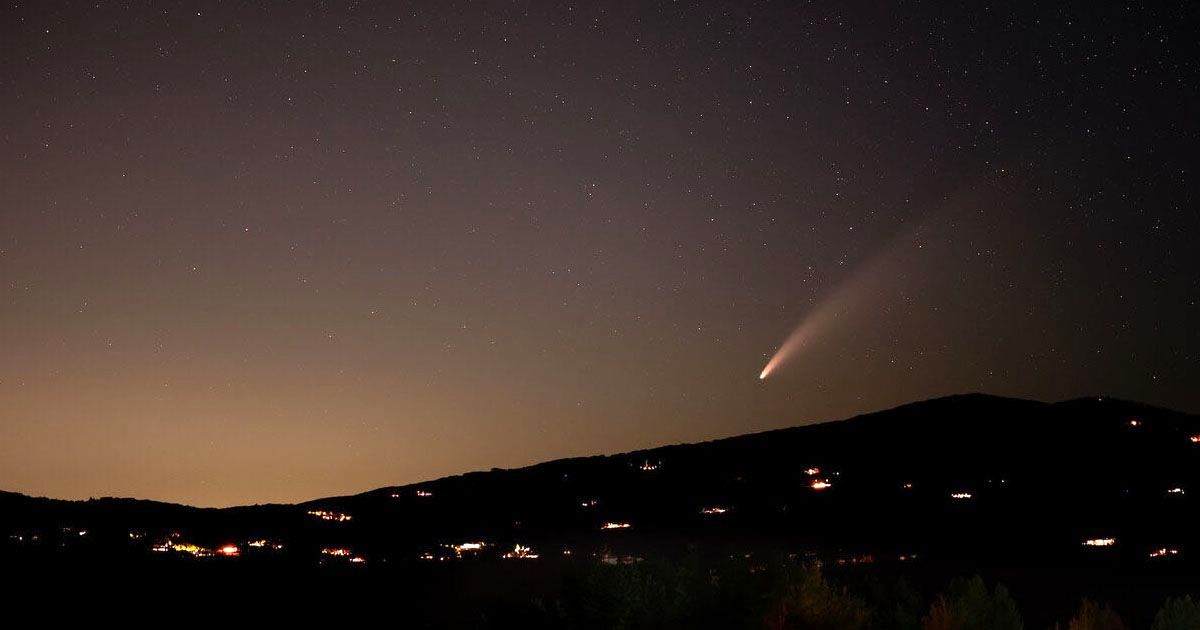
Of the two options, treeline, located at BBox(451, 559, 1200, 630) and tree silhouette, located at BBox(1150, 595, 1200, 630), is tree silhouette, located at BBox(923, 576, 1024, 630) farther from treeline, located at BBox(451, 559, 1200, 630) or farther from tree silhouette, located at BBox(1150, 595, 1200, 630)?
tree silhouette, located at BBox(1150, 595, 1200, 630)

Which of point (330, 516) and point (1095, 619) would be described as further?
point (330, 516)

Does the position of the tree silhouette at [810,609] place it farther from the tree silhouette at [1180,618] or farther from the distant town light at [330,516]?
the distant town light at [330,516]

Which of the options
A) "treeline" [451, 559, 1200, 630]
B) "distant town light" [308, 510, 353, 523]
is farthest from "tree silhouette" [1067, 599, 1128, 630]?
"distant town light" [308, 510, 353, 523]

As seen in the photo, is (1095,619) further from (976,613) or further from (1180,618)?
(1180,618)

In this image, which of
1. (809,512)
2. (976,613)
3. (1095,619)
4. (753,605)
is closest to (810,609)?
(753,605)

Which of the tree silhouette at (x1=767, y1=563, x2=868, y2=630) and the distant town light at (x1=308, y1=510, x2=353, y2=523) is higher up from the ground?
the distant town light at (x1=308, y1=510, x2=353, y2=523)

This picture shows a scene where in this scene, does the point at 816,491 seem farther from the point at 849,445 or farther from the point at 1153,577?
the point at 1153,577

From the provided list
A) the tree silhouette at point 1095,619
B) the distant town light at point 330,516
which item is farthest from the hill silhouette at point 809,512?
the tree silhouette at point 1095,619

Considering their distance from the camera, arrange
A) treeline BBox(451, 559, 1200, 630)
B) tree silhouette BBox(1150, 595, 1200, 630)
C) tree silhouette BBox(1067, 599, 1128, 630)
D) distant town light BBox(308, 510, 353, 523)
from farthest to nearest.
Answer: distant town light BBox(308, 510, 353, 523)
treeline BBox(451, 559, 1200, 630)
tree silhouette BBox(1067, 599, 1128, 630)
tree silhouette BBox(1150, 595, 1200, 630)
